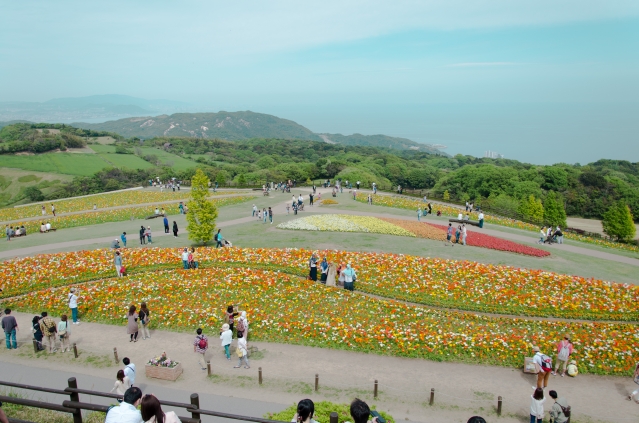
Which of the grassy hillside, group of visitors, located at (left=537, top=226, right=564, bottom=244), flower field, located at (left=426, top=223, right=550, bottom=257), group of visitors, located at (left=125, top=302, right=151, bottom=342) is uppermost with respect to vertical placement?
group of visitors, located at (left=537, top=226, right=564, bottom=244)

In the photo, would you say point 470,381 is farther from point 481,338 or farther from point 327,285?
point 327,285

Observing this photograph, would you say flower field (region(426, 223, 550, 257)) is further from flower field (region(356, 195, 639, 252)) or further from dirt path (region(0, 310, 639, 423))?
dirt path (region(0, 310, 639, 423))

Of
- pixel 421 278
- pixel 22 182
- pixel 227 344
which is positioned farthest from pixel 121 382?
pixel 22 182

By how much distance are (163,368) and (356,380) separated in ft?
20.5

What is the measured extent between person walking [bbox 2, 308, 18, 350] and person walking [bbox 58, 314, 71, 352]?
185 cm

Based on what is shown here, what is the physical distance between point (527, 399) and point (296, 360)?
24.5 ft

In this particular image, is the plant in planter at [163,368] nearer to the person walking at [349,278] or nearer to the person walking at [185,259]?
the person walking at [349,278]

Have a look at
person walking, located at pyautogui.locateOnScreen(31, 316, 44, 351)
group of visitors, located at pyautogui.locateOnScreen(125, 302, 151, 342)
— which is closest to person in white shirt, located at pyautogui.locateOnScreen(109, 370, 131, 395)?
group of visitors, located at pyautogui.locateOnScreen(125, 302, 151, 342)

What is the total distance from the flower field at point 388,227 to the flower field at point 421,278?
20.7 ft

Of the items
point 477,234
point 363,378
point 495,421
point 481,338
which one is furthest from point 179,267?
point 477,234

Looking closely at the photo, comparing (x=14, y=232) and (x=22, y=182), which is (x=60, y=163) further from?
(x=14, y=232)

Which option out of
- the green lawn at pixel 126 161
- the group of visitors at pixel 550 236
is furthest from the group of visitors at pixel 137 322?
the green lawn at pixel 126 161

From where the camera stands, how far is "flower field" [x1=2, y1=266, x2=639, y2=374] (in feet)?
49.7

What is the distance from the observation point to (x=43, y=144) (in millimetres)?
105938
